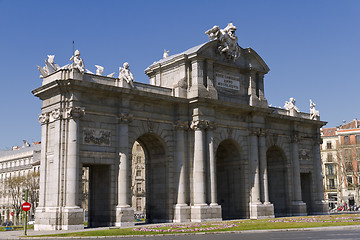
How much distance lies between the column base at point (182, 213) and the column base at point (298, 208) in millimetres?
15780

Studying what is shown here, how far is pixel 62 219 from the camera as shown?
113 ft

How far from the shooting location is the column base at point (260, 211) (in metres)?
45.4

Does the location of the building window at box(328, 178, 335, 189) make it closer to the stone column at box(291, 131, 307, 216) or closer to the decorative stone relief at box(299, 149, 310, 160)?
the decorative stone relief at box(299, 149, 310, 160)

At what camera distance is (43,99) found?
3947 cm

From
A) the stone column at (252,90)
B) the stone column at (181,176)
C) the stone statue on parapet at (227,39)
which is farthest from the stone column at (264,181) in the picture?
the stone column at (181,176)

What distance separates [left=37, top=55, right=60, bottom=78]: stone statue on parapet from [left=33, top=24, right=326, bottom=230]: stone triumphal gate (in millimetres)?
94

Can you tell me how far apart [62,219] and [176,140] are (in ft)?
43.2

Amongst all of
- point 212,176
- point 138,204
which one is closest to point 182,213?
point 212,176

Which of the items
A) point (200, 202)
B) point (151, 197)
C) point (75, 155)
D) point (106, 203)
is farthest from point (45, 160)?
point (200, 202)

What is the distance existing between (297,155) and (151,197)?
1929 centimetres

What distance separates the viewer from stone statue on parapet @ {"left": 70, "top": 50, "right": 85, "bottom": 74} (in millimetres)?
37000

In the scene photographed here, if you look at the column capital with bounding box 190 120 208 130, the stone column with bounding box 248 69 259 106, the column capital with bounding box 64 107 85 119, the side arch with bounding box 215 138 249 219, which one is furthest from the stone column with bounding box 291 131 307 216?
the column capital with bounding box 64 107 85 119

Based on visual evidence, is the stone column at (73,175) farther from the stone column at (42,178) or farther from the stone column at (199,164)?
the stone column at (199,164)

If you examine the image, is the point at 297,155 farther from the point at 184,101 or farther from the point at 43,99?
the point at 43,99
